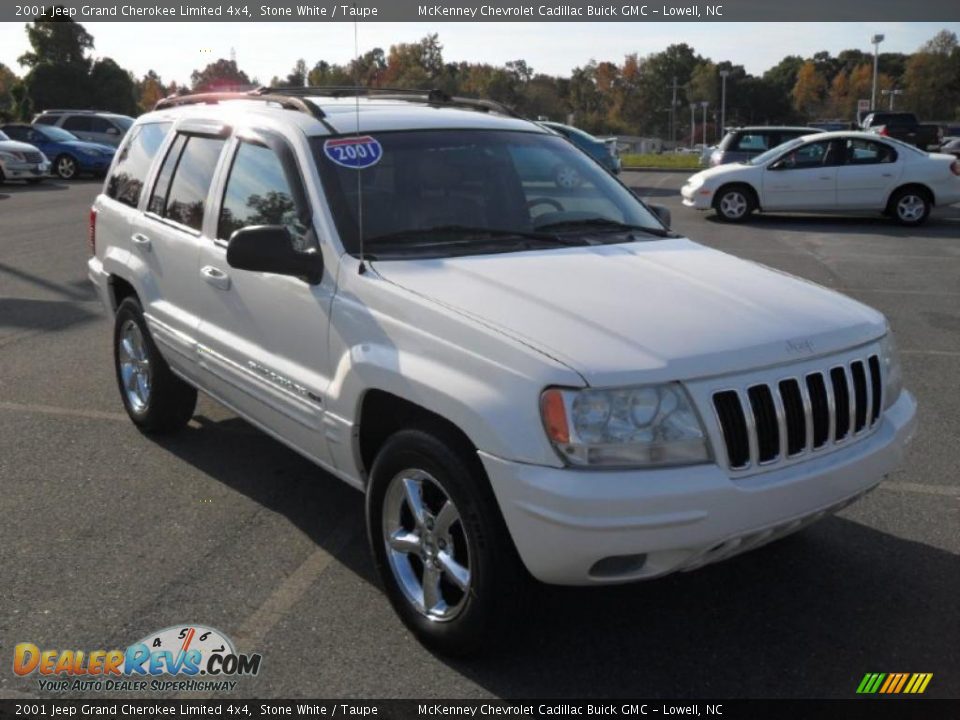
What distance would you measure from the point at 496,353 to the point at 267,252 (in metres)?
1.13

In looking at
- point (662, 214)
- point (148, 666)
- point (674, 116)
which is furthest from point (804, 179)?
point (674, 116)

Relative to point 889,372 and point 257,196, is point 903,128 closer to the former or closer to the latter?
point 889,372

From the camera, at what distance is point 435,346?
3455 millimetres

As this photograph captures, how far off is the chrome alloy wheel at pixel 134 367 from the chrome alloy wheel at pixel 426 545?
2.65 metres

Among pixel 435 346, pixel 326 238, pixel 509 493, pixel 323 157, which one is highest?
pixel 323 157

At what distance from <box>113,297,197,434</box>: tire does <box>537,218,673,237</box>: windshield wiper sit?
95.8 inches

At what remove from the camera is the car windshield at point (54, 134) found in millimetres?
27797

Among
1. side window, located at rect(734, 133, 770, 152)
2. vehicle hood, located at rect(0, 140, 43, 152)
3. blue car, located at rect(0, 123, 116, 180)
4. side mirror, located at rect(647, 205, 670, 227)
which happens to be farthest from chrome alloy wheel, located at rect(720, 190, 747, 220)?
vehicle hood, located at rect(0, 140, 43, 152)

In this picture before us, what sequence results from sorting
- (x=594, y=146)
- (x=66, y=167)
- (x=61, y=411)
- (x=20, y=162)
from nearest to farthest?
(x=61, y=411)
(x=594, y=146)
(x=20, y=162)
(x=66, y=167)

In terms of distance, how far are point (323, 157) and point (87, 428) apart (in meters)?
2.79

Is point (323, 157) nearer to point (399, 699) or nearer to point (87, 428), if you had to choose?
point (399, 699)

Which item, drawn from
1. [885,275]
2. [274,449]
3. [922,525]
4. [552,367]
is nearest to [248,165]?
[274,449]

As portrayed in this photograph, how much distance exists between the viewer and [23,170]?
2512cm

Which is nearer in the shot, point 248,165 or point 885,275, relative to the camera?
point 248,165
